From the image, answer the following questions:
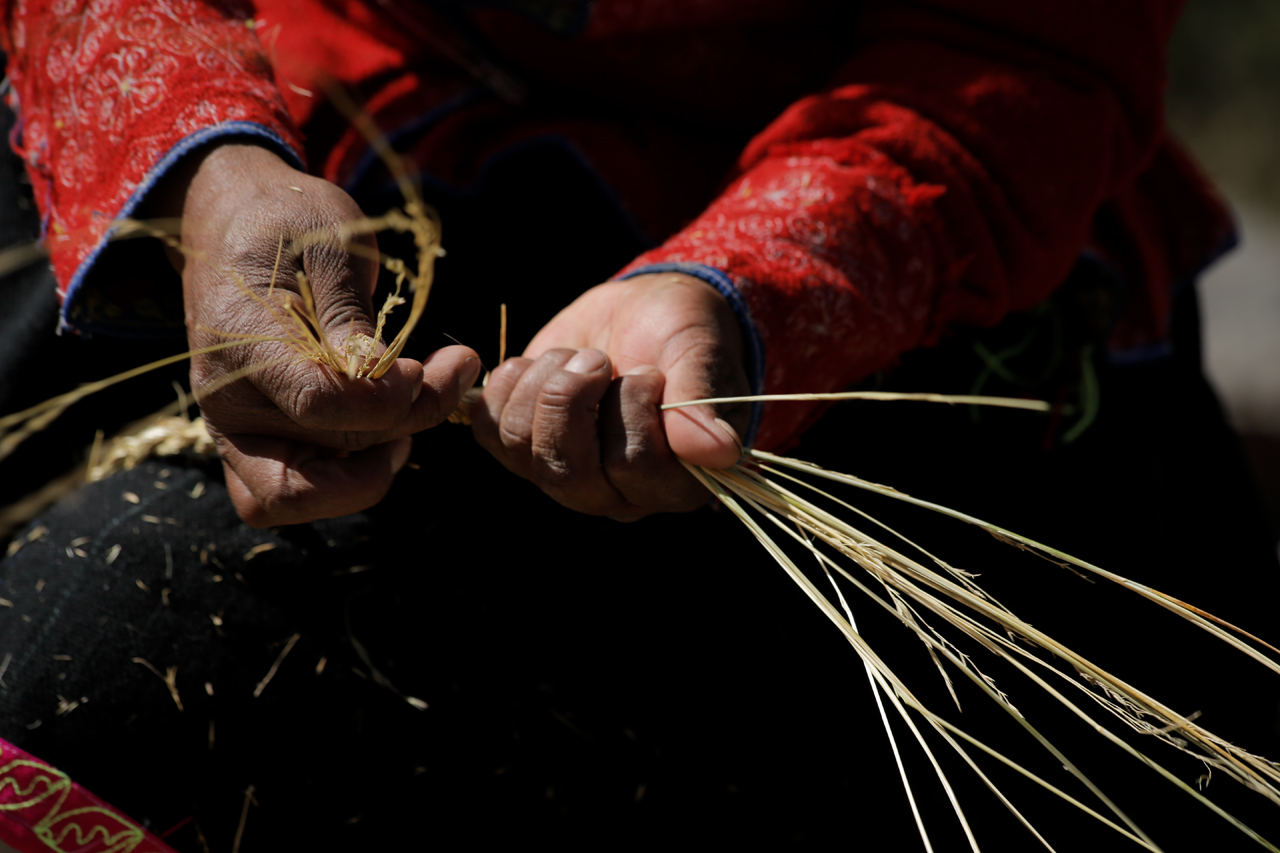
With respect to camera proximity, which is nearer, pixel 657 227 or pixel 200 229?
pixel 200 229

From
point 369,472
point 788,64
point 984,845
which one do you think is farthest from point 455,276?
point 984,845

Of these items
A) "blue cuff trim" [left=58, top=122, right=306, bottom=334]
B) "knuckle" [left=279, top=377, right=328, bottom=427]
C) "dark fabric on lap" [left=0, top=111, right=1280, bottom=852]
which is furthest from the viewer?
"dark fabric on lap" [left=0, top=111, right=1280, bottom=852]

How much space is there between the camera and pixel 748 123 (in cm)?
123

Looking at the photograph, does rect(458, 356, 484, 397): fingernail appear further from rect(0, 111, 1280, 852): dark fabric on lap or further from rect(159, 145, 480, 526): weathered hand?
rect(0, 111, 1280, 852): dark fabric on lap

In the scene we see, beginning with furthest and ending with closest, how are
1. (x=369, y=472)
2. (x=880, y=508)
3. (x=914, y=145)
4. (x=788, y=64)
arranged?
(x=788, y=64) < (x=880, y=508) < (x=914, y=145) < (x=369, y=472)

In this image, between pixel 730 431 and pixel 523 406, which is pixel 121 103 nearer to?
pixel 523 406

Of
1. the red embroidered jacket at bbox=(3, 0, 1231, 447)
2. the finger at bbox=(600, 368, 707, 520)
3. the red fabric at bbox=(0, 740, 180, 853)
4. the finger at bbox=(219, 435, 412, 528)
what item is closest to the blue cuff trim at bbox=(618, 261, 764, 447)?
the red embroidered jacket at bbox=(3, 0, 1231, 447)

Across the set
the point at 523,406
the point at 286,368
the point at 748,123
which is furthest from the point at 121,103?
the point at 748,123

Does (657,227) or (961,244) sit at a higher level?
(961,244)

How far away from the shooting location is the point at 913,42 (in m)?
1.07

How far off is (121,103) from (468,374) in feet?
1.52

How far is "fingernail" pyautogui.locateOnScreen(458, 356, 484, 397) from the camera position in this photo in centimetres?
76

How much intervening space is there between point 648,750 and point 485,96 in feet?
2.82

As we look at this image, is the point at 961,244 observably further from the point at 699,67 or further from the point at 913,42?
the point at 699,67
